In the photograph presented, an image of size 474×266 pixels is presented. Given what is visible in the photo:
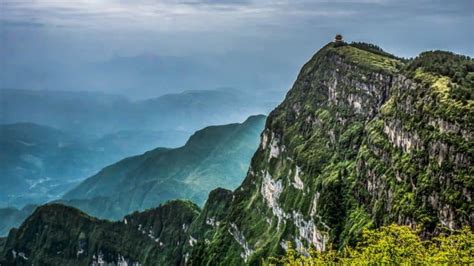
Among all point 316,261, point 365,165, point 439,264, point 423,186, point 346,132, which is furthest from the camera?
point 346,132

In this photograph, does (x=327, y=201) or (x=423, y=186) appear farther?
(x=327, y=201)

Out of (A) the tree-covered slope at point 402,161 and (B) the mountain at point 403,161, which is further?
(A) the tree-covered slope at point 402,161

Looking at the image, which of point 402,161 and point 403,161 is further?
point 402,161

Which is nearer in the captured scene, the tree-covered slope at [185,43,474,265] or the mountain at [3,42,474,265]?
the mountain at [3,42,474,265]

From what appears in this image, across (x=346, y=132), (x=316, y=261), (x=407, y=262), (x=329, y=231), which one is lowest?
(x=329, y=231)

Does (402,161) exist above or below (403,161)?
below

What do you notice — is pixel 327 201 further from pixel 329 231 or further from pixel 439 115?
pixel 439 115

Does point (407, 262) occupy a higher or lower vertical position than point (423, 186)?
higher

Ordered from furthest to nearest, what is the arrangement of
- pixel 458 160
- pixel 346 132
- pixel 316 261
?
pixel 346 132 → pixel 458 160 → pixel 316 261

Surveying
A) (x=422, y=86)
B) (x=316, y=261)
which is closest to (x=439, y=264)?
(x=316, y=261)

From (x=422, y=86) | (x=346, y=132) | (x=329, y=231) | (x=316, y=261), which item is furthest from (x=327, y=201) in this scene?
(x=316, y=261)
